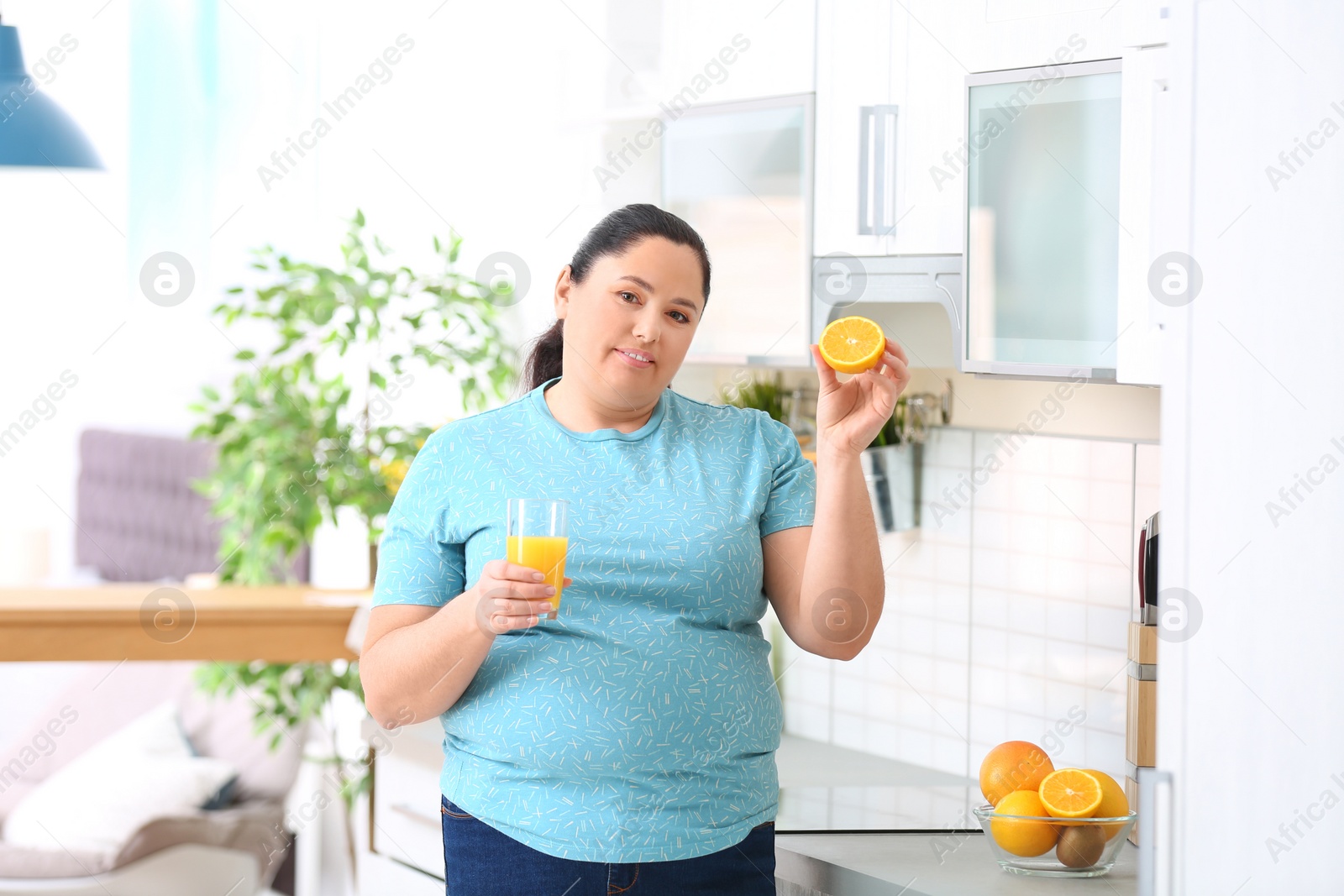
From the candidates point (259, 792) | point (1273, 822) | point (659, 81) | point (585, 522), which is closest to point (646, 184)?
point (659, 81)

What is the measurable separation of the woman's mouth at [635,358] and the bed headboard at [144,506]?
3.32m

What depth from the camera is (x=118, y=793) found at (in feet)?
9.38

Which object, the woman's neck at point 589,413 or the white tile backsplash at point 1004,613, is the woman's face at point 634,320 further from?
the white tile backsplash at point 1004,613

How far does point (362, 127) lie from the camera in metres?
3.51

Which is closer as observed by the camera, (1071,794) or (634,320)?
(634,320)

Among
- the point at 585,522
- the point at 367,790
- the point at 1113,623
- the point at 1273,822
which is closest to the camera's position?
the point at 1273,822

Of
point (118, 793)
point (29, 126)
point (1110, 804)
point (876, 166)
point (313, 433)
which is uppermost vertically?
point (29, 126)

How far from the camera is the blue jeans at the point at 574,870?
1216 millimetres

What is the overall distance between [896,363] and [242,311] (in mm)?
1786

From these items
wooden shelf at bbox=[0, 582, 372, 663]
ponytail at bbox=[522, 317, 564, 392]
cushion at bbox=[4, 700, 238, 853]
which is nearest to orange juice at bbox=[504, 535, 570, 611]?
ponytail at bbox=[522, 317, 564, 392]

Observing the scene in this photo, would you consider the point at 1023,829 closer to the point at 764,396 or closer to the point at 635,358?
the point at 635,358

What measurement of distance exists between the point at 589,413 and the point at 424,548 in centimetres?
23

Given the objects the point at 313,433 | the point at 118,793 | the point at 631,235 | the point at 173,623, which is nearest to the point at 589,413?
the point at 631,235

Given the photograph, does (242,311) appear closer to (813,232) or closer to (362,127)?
(362,127)
